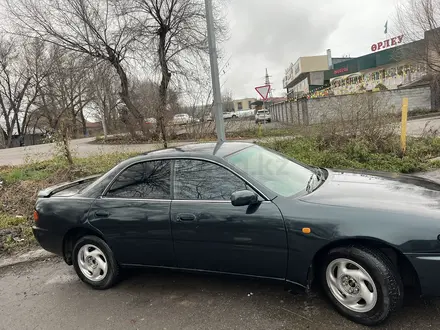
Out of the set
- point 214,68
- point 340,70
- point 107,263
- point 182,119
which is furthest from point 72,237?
point 340,70

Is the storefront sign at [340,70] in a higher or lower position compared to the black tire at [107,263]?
higher

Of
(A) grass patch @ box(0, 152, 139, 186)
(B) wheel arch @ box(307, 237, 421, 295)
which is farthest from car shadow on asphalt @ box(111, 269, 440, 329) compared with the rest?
(A) grass patch @ box(0, 152, 139, 186)

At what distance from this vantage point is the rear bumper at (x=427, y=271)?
2.17 meters

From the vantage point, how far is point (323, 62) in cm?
5000

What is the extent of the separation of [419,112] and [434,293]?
79.0 feet

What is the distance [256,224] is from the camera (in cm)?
261

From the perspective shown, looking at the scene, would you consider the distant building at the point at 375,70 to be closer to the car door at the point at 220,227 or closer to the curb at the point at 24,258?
the car door at the point at 220,227

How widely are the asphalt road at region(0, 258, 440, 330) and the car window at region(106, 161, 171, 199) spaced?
0.99 m

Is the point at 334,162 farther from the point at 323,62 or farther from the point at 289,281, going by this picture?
the point at 323,62

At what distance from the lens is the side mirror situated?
259 cm

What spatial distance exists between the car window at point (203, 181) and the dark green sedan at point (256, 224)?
0.01 meters

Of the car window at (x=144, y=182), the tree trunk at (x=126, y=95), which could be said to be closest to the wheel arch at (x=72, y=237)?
the car window at (x=144, y=182)

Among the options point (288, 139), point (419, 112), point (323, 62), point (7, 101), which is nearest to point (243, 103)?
point (323, 62)

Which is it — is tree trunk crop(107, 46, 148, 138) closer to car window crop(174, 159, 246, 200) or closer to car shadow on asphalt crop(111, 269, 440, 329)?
car shadow on asphalt crop(111, 269, 440, 329)
